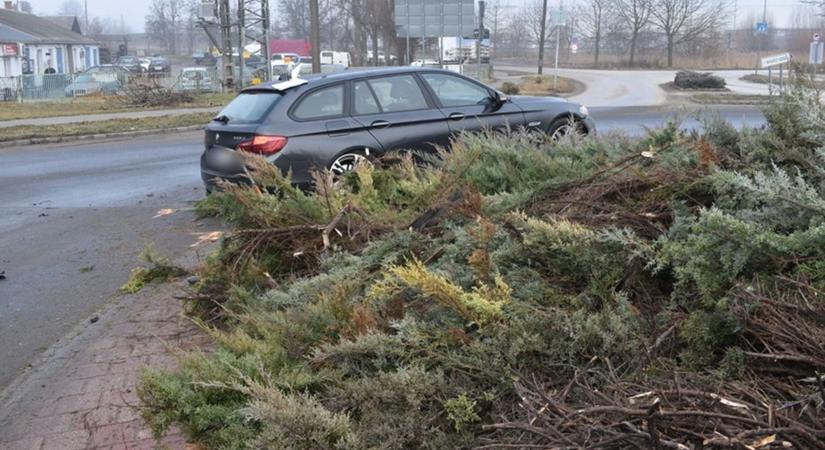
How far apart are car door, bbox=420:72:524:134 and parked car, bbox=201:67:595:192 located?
0.01 m

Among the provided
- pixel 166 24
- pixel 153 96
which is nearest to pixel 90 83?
pixel 153 96

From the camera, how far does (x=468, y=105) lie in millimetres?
9484

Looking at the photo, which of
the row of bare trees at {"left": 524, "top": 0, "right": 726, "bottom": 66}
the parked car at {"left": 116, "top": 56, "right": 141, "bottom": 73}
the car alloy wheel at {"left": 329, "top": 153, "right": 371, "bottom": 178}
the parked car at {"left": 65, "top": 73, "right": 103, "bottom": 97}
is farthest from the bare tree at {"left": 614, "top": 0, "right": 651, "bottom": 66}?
the car alloy wheel at {"left": 329, "top": 153, "right": 371, "bottom": 178}

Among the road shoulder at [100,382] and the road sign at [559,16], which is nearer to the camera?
the road shoulder at [100,382]

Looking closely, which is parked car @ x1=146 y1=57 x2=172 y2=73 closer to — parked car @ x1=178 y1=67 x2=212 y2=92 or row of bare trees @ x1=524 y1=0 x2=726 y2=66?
parked car @ x1=178 y1=67 x2=212 y2=92

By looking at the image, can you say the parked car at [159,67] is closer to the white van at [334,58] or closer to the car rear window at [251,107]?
the white van at [334,58]

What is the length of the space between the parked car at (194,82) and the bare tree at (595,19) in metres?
46.1

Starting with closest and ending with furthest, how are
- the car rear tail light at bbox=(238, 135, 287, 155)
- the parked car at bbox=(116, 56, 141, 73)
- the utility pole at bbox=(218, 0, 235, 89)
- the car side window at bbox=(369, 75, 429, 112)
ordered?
the car rear tail light at bbox=(238, 135, 287, 155)
the car side window at bbox=(369, 75, 429, 112)
the utility pole at bbox=(218, 0, 235, 89)
the parked car at bbox=(116, 56, 141, 73)

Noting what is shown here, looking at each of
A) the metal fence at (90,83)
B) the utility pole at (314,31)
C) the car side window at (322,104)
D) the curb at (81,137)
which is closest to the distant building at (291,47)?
the metal fence at (90,83)

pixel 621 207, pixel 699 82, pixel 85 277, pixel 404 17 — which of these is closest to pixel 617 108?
pixel 404 17

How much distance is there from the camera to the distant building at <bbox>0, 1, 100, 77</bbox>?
5526 cm

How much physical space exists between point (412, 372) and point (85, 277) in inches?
199

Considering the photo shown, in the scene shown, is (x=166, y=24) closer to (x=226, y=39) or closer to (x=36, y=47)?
(x=36, y=47)

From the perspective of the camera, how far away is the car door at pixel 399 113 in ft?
29.1
